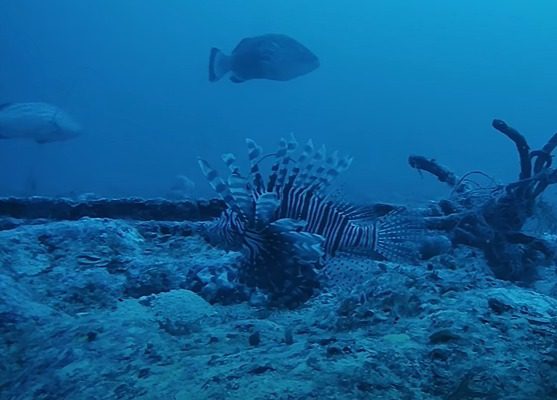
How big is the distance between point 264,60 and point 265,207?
14.9 ft

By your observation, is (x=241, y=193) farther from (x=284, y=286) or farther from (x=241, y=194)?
(x=284, y=286)

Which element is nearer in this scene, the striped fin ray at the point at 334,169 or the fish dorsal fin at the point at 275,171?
the fish dorsal fin at the point at 275,171

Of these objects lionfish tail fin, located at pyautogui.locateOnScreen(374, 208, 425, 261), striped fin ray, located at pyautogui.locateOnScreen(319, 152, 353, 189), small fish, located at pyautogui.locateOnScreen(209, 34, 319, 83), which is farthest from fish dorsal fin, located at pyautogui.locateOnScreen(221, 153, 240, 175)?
small fish, located at pyautogui.locateOnScreen(209, 34, 319, 83)

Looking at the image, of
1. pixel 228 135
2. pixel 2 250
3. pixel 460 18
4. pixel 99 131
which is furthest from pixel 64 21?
pixel 2 250

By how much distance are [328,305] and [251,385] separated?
3.59ft

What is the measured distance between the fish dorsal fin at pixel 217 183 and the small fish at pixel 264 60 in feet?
14.2

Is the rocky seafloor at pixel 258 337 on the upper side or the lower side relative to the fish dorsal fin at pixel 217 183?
lower

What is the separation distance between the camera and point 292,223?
2568 millimetres

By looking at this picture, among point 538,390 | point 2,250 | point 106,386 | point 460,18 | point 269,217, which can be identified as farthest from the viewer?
point 460,18

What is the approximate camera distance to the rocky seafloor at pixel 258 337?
161 cm

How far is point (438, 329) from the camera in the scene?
75.2 inches

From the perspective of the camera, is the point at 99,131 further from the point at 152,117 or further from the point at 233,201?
the point at 233,201

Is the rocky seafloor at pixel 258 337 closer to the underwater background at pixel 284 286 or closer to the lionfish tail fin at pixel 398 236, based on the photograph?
the underwater background at pixel 284 286

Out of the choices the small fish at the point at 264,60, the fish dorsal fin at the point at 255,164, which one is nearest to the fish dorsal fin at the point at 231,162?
the fish dorsal fin at the point at 255,164
